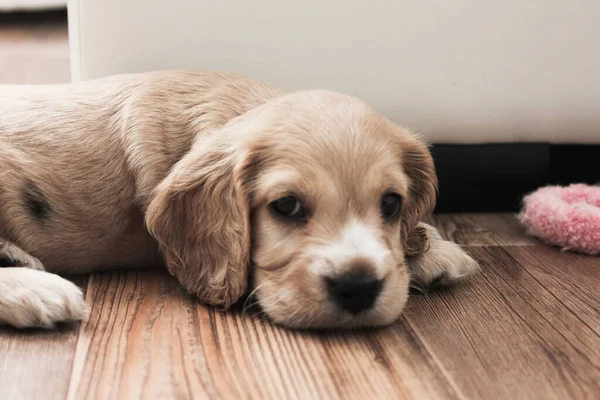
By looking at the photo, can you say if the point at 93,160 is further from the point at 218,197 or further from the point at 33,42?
the point at 33,42

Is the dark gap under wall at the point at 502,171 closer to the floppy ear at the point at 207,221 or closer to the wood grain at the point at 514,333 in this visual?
the wood grain at the point at 514,333

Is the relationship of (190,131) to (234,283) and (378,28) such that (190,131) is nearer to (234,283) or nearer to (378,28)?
(234,283)

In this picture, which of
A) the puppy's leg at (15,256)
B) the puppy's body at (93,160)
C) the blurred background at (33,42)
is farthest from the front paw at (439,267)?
the blurred background at (33,42)

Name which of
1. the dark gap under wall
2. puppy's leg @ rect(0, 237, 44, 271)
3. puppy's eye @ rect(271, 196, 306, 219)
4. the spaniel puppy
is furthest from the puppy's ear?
puppy's leg @ rect(0, 237, 44, 271)

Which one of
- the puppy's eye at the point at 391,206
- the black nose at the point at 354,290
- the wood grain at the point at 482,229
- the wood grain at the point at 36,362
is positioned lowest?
the wood grain at the point at 482,229

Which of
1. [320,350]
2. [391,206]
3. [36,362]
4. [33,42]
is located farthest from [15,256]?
[33,42]

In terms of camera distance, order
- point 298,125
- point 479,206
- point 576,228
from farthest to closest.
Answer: point 479,206 < point 576,228 < point 298,125

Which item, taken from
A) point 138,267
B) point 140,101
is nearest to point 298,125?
point 140,101
